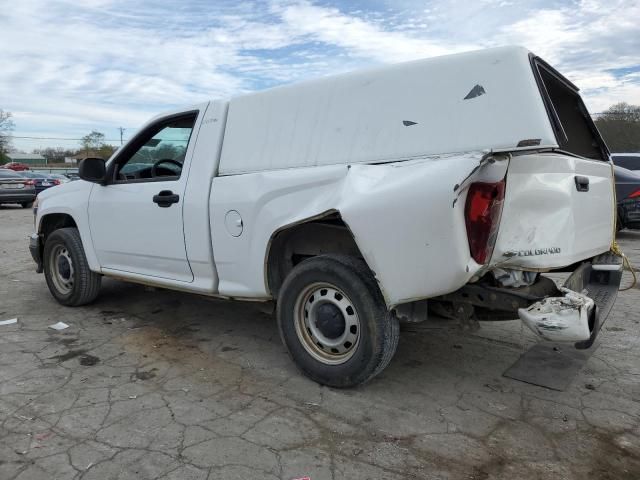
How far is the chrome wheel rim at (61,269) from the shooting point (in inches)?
213

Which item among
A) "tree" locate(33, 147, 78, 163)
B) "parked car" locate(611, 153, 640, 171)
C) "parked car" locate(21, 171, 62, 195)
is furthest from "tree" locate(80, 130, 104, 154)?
"parked car" locate(611, 153, 640, 171)

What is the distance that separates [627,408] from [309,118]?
9.05 feet

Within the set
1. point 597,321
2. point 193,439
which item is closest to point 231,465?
point 193,439

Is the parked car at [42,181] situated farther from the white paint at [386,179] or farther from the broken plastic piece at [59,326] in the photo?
the white paint at [386,179]

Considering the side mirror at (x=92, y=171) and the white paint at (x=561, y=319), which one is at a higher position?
the side mirror at (x=92, y=171)

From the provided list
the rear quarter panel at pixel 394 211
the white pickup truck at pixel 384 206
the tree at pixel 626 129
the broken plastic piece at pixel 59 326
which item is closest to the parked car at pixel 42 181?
the broken plastic piece at pixel 59 326

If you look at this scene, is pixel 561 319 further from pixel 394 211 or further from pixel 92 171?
pixel 92 171

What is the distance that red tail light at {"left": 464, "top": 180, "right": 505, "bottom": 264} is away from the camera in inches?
108

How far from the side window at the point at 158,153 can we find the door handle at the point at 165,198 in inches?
5.3

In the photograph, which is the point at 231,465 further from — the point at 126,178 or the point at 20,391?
the point at 126,178

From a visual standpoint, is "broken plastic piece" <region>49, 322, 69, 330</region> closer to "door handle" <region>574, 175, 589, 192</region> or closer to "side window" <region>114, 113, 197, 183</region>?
"side window" <region>114, 113, 197, 183</region>

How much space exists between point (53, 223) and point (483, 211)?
4822 millimetres

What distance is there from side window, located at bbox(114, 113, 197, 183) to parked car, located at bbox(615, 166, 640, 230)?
9222 mm

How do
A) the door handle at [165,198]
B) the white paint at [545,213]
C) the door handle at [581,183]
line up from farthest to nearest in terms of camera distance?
the door handle at [165,198] < the door handle at [581,183] < the white paint at [545,213]
